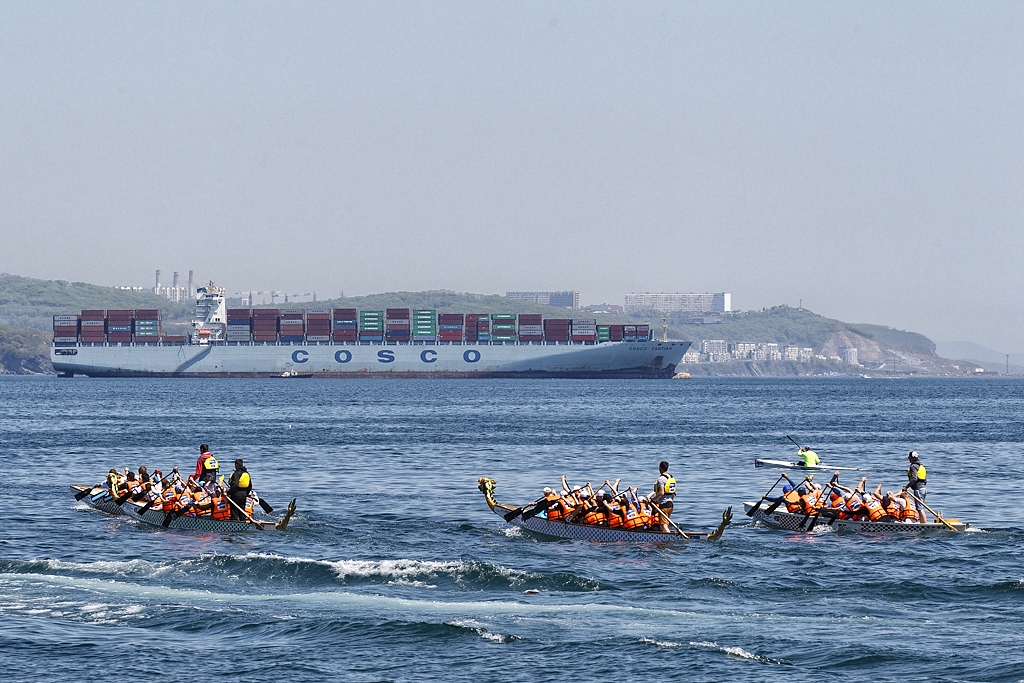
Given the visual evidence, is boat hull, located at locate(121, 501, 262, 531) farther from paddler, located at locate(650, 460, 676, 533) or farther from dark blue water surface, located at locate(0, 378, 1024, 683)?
paddler, located at locate(650, 460, 676, 533)

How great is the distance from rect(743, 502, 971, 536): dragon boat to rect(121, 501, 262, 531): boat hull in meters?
15.4

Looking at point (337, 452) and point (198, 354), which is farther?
point (198, 354)

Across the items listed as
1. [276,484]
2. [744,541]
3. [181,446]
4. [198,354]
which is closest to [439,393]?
[198,354]

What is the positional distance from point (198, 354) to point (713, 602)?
7369 inches

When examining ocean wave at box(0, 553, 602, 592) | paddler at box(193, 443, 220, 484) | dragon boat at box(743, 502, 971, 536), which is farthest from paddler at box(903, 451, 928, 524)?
paddler at box(193, 443, 220, 484)

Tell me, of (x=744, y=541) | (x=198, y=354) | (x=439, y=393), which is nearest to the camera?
(x=744, y=541)

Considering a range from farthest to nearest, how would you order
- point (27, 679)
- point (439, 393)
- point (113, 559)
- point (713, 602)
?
1. point (439, 393)
2. point (113, 559)
3. point (713, 602)
4. point (27, 679)

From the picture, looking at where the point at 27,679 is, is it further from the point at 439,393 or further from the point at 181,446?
the point at 439,393

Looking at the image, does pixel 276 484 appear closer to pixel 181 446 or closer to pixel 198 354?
pixel 181 446

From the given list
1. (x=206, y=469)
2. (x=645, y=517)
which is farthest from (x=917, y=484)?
(x=206, y=469)

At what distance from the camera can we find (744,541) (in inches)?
1206

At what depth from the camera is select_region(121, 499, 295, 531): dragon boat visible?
3197 cm

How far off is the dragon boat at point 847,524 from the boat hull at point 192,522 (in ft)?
50.6

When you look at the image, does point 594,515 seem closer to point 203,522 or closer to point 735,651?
point 735,651
